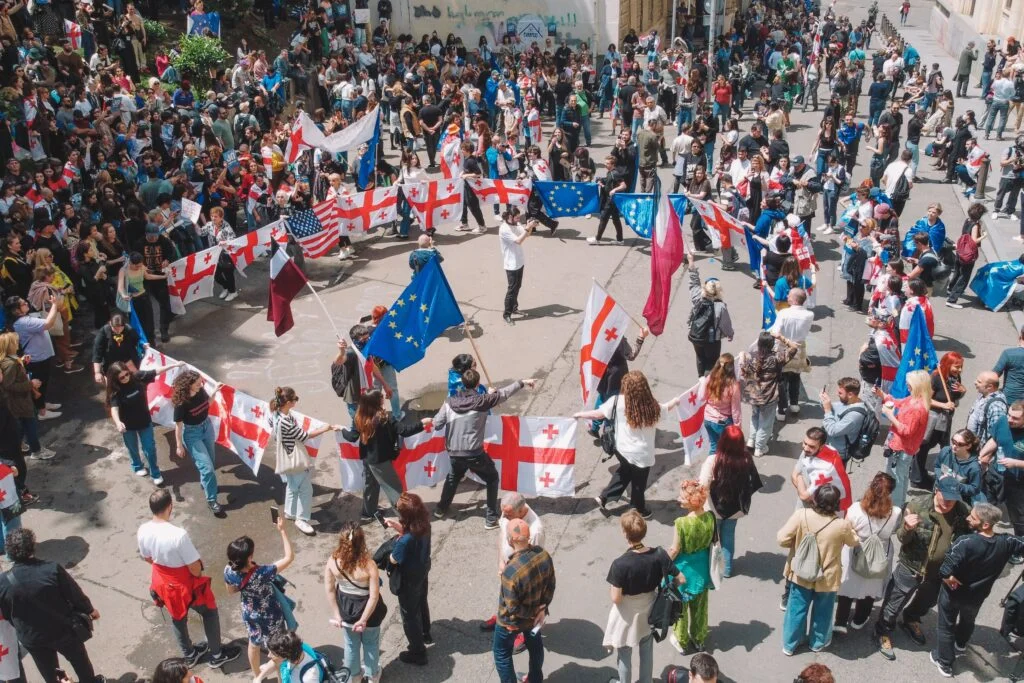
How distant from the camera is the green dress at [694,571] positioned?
692 centimetres

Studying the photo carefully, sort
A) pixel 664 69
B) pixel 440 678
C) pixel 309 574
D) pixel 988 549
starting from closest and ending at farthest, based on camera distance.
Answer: pixel 988 549
pixel 440 678
pixel 309 574
pixel 664 69

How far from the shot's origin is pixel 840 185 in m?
16.1

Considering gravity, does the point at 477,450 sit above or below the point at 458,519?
above

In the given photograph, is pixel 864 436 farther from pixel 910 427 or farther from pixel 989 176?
pixel 989 176

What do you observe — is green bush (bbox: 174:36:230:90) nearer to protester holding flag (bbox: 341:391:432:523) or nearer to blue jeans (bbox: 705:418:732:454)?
protester holding flag (bbox: 341:391:432:523)

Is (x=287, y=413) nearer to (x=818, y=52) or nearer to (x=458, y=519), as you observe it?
(x=458, y=519)

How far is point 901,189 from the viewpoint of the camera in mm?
15859

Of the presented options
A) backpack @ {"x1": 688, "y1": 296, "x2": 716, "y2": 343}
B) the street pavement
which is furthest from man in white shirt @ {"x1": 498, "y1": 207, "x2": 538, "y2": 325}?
backpack @ {"x1": 688, "y1": 296, "x2": 716, "y2": 343}

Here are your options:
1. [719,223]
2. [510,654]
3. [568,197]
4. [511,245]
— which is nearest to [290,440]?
[510,654]

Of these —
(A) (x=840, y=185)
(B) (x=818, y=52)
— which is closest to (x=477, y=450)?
(A) (x=840, y=185)

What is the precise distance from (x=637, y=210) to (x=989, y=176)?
9.60m

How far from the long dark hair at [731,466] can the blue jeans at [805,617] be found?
2.82 ft

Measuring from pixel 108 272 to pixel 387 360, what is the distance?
16.6ft

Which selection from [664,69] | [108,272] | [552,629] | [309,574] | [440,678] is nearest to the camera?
[440,678]
